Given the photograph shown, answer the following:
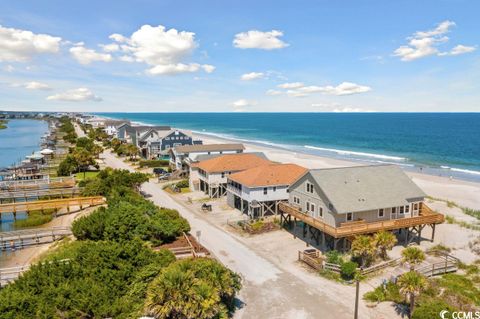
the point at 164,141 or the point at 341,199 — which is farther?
the point at 164,141

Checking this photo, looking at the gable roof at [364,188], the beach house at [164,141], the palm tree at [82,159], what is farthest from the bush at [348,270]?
the beach house at [164,141]

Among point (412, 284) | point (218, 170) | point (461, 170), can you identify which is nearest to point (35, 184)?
point (218, 170)

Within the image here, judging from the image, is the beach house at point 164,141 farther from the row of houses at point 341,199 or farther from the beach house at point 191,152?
the row of houses at point 341,199

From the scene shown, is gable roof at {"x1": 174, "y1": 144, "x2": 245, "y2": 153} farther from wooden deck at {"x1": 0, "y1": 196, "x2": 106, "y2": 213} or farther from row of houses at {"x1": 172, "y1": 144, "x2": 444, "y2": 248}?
wooden deck at {"x1": 0, "y1": 196, "x2": 106, "y2": 213}

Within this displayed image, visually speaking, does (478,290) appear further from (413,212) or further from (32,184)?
(32,184)

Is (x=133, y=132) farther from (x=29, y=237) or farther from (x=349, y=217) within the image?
(x=349, y=217)

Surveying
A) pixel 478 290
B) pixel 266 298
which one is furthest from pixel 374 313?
pixel 478 290

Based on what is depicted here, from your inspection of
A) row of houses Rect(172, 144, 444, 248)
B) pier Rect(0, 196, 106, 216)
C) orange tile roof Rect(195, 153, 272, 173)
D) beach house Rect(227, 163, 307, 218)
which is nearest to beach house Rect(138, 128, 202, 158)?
orange tile roof Rect(195, 153, 272, 173)
